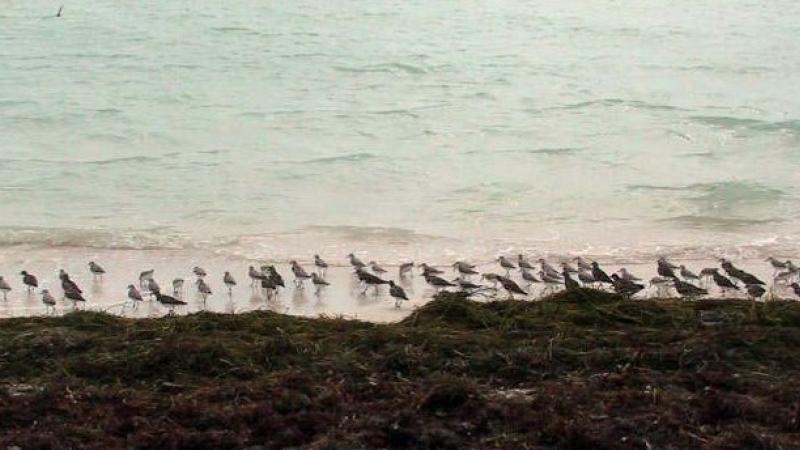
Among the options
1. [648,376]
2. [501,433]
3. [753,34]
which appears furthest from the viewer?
[753,34]

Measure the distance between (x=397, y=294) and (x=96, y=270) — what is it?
3.26 metres

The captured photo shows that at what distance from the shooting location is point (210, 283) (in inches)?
432

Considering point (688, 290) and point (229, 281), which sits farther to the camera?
point (229, 281)

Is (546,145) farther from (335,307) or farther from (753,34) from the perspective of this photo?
(753,34)

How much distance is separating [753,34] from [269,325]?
87.7 feet

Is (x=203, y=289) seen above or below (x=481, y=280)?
above

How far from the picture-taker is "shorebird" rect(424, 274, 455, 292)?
10266 mm

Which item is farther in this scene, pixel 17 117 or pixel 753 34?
pixel 753 34

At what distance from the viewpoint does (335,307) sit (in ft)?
33.0

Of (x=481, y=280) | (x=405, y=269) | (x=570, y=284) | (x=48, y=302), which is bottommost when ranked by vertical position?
(x=481, y=280)

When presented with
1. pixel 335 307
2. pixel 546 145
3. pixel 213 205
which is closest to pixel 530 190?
pixel 546 145

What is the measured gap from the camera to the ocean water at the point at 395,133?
13484 millimetres

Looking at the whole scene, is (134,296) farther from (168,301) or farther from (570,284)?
(570,284)

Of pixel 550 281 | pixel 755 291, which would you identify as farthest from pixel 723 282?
pixel 550 281
